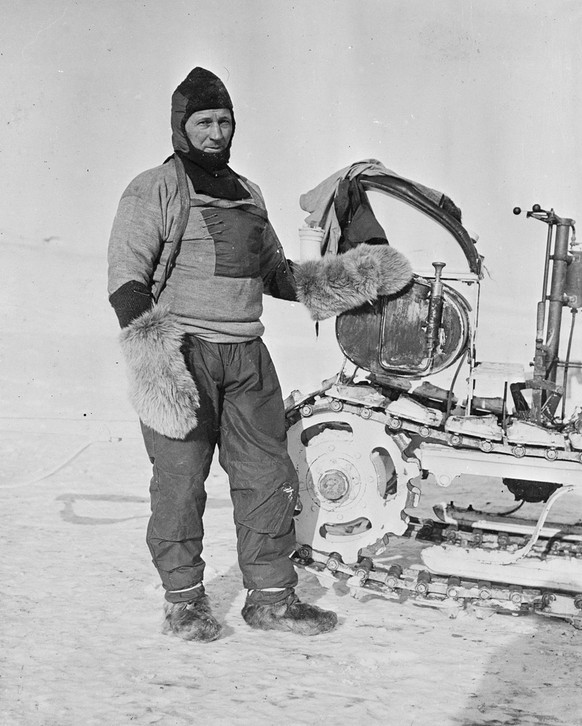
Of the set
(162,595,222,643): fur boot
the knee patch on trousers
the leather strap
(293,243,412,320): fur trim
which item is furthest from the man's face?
(162,595,222,643): fur boot

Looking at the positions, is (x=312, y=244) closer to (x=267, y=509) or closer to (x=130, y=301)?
(x=130, y=301)

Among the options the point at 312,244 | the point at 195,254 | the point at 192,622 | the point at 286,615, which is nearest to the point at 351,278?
the point at 312,244

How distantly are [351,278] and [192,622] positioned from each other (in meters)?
1.54

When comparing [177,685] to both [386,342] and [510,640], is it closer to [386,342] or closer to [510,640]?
[510,640]

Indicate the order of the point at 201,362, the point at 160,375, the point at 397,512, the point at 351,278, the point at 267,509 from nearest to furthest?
the point at 160,375 → the point at 201,362 → the point at 267,509 → the point at 351,278 → the point at 397,512

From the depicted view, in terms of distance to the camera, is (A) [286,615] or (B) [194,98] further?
(A) [286,615]

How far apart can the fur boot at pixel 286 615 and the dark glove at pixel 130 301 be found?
4.04 ft

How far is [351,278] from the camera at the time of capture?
4.03m

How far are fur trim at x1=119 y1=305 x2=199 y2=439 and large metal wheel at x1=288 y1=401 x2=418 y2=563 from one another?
0.80m

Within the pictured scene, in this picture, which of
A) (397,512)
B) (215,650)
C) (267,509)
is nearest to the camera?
(215,650)

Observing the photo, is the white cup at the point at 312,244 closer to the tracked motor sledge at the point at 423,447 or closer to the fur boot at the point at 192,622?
the tracked motor sledge at the point at 423,447

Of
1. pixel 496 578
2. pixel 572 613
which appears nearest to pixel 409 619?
pixel 496 578

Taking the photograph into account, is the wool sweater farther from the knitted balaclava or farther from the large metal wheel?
the large metal wheel

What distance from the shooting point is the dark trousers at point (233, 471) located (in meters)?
3.68
